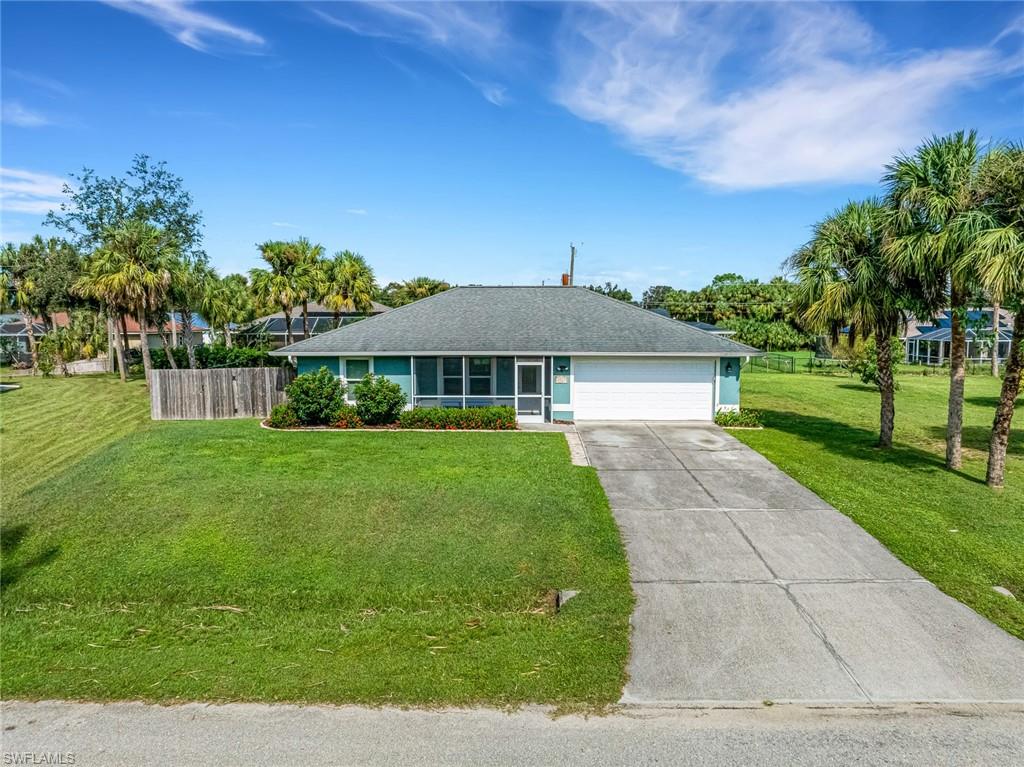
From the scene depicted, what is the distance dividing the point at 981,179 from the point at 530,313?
12.9 meters

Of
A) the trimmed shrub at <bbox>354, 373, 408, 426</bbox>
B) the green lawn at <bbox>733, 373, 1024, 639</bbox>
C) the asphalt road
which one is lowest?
the asphalt road

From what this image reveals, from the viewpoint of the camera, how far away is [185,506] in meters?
11.0

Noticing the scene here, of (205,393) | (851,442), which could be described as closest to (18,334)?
(205,393)

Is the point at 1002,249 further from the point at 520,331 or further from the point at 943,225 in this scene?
the point at 520,331

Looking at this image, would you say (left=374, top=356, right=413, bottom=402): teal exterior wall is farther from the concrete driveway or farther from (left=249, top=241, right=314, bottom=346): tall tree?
(left=249, top=241, right=314, bottom=346): tall tree

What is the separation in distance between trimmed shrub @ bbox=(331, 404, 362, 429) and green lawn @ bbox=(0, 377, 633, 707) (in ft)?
10.2

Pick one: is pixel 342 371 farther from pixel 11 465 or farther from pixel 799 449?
pixel 799 449

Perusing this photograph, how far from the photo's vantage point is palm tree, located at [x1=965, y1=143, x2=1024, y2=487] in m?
10.6

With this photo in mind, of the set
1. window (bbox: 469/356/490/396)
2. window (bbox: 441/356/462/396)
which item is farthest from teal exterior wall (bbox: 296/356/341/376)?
window (bbox: 469/356/490/396)

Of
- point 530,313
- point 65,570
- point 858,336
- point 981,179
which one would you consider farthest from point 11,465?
point 981,179

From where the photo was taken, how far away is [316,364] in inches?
774

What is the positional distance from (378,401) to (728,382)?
10.7 meters

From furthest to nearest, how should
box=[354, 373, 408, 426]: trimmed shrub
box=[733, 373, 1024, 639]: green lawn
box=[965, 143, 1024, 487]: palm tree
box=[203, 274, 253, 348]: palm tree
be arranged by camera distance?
box=[203, 274, 253, 348]: palm tree
box=[354, 373, 408, 426]: trimmed shrub
box=[965, 143, 1024, 487]: palm tree
box=[733, 373, 1024, 639]: green lawn

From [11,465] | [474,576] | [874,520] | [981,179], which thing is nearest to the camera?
[474,576]
